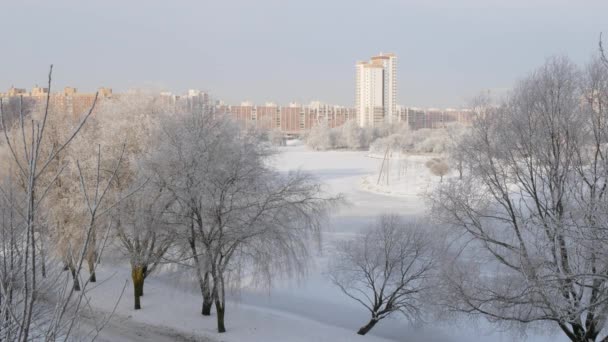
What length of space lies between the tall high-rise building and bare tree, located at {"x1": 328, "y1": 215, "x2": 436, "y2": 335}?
142m

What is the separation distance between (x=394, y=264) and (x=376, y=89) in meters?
148

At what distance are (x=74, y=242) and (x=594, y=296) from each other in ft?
46.9

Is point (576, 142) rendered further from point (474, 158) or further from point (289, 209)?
point (289, 209)

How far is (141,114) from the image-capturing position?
1883cm

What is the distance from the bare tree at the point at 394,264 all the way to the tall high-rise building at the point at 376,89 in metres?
142

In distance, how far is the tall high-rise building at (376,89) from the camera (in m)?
159

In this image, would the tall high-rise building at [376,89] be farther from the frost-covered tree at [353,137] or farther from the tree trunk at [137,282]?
the tree trunk at [137,282]

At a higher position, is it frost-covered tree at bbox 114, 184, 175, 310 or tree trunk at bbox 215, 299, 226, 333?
frost-covered tree at bbox 114, 184, 175, 310

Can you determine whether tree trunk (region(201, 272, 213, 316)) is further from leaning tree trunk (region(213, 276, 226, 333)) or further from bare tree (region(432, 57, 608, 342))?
bare tree (region(432, 57, 608, 342))

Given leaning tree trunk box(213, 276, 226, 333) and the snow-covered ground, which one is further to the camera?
the snow-covered ground

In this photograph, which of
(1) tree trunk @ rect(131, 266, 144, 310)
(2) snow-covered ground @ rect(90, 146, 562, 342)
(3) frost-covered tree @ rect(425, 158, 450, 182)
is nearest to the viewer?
(2) snow-covered ground @ rect(90, 146, 562, 342)

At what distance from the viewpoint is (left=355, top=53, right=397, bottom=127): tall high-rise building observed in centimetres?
15862

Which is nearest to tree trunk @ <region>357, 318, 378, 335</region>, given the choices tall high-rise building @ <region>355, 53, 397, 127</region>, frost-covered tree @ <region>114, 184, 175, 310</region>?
frost-covered tree @ <region>114, 184, 175, 310</region>

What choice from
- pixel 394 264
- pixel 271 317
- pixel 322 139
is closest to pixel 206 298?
pixel 271 317
